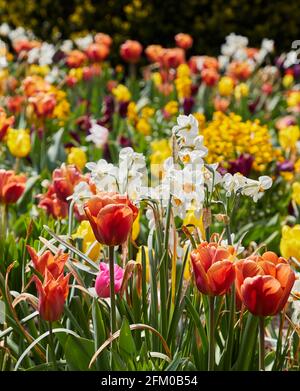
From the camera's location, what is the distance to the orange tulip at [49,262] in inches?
74.5

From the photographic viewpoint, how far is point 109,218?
1.79 metres

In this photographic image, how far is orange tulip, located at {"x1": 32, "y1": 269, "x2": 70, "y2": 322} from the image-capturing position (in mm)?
1812

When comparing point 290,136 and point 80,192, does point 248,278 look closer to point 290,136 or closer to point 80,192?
point 80,192

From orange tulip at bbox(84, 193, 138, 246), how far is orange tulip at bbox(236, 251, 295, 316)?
25 centimetres

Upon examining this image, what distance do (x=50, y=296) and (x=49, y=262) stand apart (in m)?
0.11

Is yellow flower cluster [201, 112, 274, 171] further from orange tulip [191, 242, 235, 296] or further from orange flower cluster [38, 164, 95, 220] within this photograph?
orange tulip [191, 242, 235, 296]

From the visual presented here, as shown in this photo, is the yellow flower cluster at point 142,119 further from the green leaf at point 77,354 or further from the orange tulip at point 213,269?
the orange tulip at point 213,269

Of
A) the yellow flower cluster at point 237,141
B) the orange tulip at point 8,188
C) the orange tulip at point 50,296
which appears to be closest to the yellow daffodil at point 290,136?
the yellow flower cluster at point 237,141

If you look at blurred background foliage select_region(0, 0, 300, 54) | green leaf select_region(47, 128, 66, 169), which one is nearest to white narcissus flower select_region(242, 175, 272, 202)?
green leaf select_region(47, 128, 66, 169)

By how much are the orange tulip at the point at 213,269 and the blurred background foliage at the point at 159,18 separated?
6.66 metres

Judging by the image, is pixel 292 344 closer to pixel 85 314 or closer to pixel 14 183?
pixel 85 314

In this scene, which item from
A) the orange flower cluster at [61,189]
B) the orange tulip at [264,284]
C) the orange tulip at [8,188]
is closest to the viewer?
the orange tulip at [264,284]

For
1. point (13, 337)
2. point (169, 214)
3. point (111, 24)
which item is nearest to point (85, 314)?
point (13, 337)
